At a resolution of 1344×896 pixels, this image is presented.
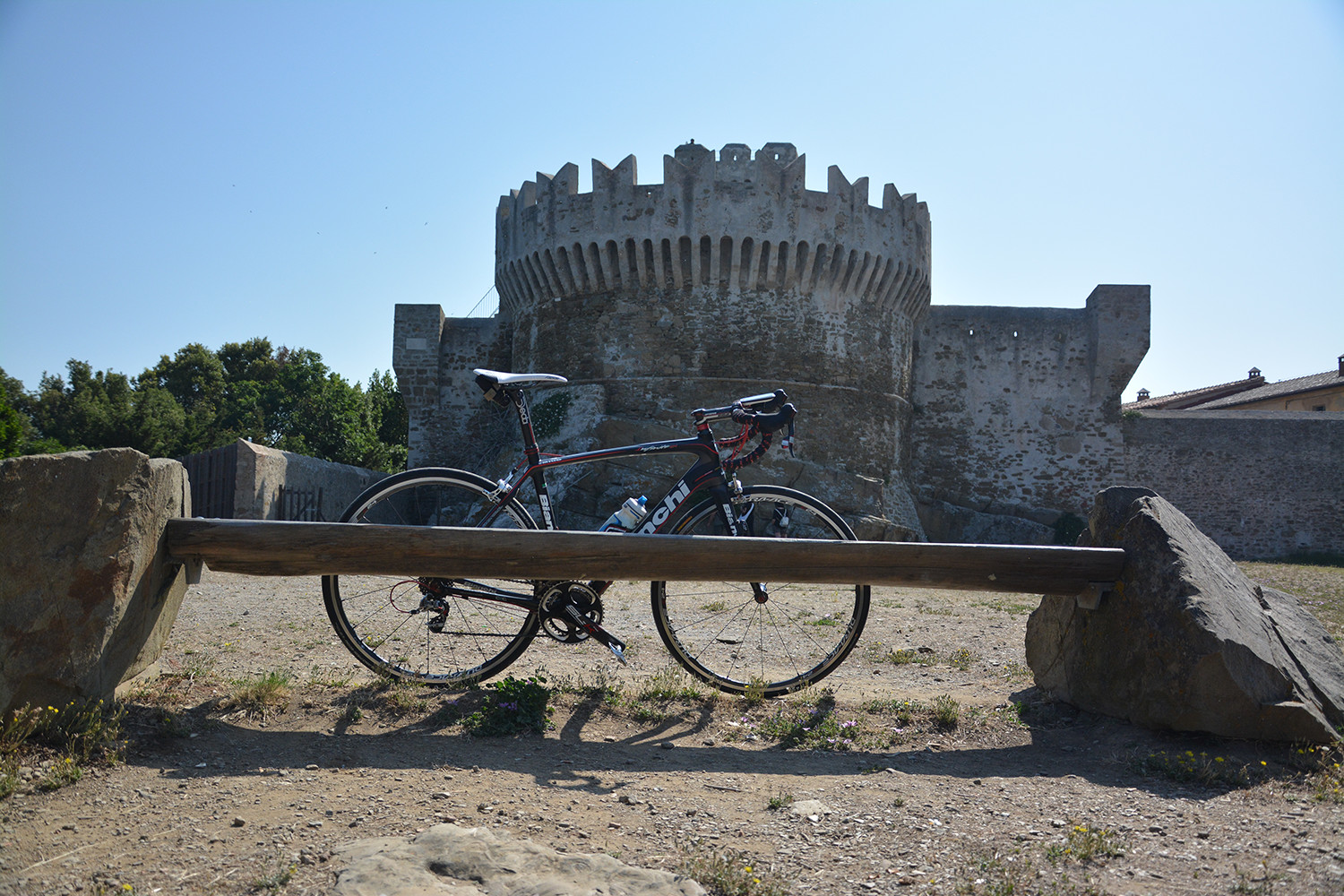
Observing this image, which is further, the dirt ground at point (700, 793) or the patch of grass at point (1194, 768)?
the patch of grass at point (1194, 768)

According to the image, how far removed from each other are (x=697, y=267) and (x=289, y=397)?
3024 centimetres

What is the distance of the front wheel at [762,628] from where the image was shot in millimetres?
3842

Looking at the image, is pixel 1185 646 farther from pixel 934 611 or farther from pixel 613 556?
pixel 934 611

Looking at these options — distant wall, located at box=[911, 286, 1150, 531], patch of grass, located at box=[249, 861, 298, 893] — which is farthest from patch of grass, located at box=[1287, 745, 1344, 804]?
distant wall, located at box=[911, 286, 1150, 531]

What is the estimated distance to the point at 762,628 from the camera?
5.58 meters

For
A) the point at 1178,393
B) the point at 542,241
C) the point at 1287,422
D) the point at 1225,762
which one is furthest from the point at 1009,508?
the point at 1178,393

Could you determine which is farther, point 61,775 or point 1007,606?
point 1007,606

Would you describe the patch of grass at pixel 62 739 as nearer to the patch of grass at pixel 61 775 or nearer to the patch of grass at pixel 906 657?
the patch of grass at pixel 61 775

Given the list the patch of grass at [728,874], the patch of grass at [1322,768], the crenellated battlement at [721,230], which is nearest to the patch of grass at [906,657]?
the patch of grass at [1322,768]

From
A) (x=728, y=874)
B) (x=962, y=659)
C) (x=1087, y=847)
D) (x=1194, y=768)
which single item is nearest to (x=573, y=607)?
(x=728, y=874)

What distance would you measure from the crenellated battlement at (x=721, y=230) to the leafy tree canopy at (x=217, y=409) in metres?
16.5

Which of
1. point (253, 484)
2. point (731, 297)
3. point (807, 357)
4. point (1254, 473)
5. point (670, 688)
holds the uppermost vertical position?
point (731, 297)

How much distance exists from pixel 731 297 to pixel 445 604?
1382cm

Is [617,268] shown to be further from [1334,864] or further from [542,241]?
[1334,864]
